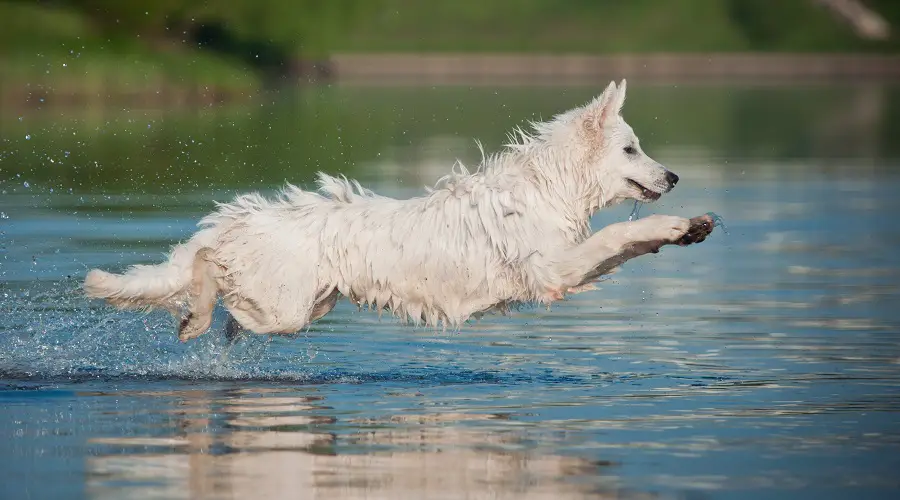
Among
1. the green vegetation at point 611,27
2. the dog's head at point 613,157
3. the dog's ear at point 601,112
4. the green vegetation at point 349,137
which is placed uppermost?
the green vegetation at point 611,27

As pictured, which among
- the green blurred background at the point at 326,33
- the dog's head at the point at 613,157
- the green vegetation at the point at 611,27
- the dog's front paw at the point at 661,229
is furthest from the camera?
the green vegetation at the point at 611,27

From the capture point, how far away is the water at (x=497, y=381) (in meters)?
8.73

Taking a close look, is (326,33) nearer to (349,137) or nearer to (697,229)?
(349,137)

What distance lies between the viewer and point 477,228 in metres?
11.3

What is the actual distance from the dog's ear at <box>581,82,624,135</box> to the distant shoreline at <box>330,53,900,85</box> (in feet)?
218

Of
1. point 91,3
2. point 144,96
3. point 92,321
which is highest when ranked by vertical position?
point 91,3

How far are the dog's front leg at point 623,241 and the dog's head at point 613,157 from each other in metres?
0.52

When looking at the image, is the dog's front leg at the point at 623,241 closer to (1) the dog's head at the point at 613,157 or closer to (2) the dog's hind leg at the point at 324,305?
(1) the dog's head at the point at 613,157

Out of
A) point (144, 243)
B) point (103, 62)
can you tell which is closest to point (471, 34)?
point (103, 62)

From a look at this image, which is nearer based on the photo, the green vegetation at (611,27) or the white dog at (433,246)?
the white dog at (433,246)

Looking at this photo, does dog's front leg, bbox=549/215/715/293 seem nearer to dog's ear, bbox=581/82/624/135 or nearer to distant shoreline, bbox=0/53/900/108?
dog's ear, bbox=581/82/624/135

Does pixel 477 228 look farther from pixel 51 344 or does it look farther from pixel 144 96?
pixel 144 96

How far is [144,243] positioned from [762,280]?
23.6 feet

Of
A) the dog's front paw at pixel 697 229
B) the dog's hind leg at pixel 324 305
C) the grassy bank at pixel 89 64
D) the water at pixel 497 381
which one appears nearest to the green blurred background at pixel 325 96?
the grassy bank at pixel 89 64
